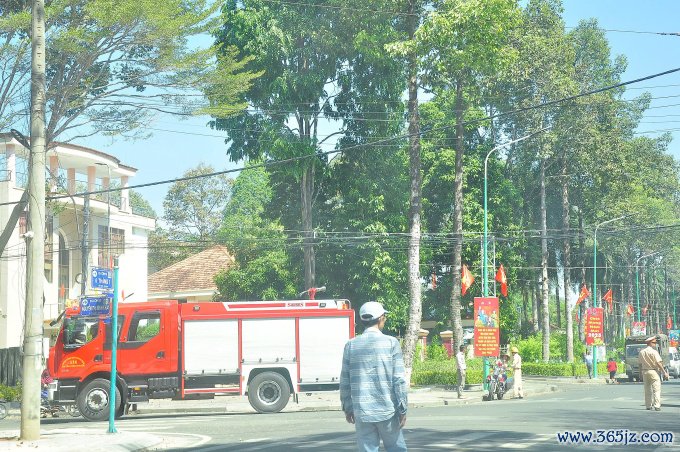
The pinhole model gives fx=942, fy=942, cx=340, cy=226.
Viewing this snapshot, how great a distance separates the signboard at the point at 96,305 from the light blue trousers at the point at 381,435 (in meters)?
11.0

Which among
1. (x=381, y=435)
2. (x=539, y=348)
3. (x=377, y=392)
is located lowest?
(x=539, y=348)

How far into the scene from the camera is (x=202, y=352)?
25.2m

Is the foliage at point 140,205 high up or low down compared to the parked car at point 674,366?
up

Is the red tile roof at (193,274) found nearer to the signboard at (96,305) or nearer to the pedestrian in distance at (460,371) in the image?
the pedestrian in distance at (460,371)

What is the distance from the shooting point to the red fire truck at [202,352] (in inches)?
947

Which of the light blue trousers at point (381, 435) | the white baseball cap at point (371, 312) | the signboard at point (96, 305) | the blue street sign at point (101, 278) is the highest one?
the blue street sign at point (101, 278)

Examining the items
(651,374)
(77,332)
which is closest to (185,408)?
(77,332)

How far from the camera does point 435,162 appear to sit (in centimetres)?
5538

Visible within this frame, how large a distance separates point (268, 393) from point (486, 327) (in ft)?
40.6

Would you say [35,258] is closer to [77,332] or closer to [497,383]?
[77,332]

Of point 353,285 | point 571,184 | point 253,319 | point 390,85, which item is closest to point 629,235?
point 571,184

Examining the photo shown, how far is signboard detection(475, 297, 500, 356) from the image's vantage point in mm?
35125

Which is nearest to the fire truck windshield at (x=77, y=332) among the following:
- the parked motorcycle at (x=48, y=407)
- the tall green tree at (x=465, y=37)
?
the parked motorcycle at (x=48, y=407)

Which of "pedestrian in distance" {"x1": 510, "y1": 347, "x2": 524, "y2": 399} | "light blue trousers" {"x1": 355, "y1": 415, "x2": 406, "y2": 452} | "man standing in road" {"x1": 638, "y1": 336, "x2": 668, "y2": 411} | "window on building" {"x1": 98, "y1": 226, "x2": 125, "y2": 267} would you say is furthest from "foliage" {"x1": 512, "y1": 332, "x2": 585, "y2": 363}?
"light blue trousers" {"x1": 355, "y1": 415, "x2": 406, "y2": 452}
